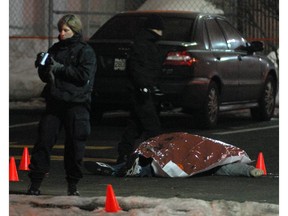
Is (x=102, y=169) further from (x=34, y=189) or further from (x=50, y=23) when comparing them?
(x=50, y=23)

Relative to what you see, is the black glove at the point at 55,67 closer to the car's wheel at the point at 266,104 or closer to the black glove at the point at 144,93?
the black glove at the point at 144,93

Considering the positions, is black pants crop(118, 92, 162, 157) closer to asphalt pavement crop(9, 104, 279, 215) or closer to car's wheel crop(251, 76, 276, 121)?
asphalt pavement crop(9, 104, 279, 215)

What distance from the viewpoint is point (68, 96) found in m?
9.63

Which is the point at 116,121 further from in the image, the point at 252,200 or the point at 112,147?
the point at 252,200

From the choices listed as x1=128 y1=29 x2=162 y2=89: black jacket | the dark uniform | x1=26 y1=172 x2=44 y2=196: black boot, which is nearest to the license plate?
x1=128 y1=29 x2=162 y2=89: black jacket

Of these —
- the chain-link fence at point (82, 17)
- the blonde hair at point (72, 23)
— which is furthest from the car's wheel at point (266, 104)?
the blonde hair at point (72, 23)

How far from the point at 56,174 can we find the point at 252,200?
2728 millimetres

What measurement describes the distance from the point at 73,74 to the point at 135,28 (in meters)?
6.83

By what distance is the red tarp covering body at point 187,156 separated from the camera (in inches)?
442

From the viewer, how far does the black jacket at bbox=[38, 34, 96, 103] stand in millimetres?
9594

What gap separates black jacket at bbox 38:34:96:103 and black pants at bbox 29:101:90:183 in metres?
0.09

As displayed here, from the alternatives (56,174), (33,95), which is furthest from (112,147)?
(33,95)

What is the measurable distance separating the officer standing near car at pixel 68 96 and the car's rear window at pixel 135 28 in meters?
6.33

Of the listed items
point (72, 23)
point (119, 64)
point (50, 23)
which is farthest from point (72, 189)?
point (50, 23)
